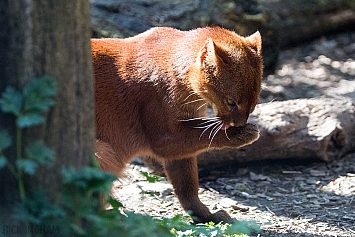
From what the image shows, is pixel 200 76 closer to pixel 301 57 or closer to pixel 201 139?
pixel 201 139

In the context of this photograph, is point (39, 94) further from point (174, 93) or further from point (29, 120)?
point (174, 93)

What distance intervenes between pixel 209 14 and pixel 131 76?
2.67 metres

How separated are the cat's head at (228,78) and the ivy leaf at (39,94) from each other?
75.4 inches

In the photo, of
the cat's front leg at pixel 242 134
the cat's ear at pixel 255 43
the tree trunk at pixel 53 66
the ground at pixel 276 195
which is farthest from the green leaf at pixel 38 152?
the cat's ear at pixel 255 43

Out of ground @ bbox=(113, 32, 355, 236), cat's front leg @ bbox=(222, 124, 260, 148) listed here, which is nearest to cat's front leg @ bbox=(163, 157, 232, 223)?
ground @ bbox=(113, 32, 355, 236)

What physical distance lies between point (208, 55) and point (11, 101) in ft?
6.87

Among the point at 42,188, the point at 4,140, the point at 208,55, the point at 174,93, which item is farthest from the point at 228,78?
the point at 4,140

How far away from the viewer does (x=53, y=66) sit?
256 cm

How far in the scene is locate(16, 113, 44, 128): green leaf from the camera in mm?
2379

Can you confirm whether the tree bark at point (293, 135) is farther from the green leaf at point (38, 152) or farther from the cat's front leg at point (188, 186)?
the green leaf at point (38, 152)

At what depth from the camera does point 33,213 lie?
2.46m

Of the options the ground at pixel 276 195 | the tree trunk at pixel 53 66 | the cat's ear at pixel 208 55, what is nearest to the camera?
the tree trunk at pixel 53 66

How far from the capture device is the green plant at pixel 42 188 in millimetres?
2422

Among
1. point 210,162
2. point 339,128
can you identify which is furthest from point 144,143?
point 339,128
